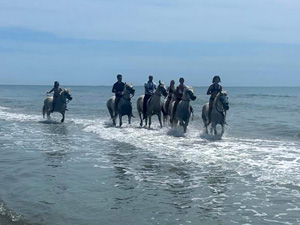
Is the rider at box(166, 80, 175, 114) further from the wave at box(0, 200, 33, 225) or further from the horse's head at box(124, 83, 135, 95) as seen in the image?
the wave at box(0, 200, 33, 225)

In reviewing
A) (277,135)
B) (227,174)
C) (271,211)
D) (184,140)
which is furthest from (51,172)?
(277,135)

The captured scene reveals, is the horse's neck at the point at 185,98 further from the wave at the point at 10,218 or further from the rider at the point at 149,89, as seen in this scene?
the wave at the point at 10,218

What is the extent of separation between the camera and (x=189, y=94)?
1834 centimetres

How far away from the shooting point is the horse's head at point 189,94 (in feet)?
59.6

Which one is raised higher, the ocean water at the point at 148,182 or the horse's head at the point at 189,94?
the horse's head at the point at 189,94

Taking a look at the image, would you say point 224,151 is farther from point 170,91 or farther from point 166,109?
point 166,109

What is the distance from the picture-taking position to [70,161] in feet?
38.6

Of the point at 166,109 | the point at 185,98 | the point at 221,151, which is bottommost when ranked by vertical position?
the point at 221,151

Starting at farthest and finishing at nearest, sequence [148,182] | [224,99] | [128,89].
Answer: [128,89], [224,99], [148,182]

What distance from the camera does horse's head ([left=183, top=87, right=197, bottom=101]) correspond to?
18172 mm

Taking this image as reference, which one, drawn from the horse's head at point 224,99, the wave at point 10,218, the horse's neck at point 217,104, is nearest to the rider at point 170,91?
the horse's neck at point 217,104

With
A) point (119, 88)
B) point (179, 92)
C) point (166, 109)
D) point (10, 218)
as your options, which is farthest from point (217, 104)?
point (10, 218)

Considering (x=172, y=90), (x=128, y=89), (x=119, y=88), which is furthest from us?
(x=119, y=88)

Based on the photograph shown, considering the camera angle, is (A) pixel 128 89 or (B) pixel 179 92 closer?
(B) pixel 179 92
